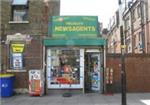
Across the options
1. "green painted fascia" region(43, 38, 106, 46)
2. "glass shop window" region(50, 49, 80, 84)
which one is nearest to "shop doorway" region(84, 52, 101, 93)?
"glass shop window" region(50, 49, 80, 84)

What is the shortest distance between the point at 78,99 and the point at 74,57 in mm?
3415

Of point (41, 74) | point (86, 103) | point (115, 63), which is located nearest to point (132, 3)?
point (115, 63)

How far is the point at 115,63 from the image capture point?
21.1 m

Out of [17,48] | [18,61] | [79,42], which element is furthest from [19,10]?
[79,42]

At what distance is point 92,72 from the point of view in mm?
21359

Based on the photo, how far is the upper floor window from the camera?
21594 millimetres

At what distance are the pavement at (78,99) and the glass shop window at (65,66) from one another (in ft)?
4.20

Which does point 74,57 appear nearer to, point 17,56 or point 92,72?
point 92,72

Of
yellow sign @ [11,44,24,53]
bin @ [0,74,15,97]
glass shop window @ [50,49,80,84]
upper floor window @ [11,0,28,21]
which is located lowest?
bin @ [0,74,15,97]

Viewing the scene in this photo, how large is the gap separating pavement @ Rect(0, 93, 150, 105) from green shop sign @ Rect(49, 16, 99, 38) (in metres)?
3.28

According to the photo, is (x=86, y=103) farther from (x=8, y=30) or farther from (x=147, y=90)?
(x=8, y=30)

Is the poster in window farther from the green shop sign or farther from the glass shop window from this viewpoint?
the green shop sign

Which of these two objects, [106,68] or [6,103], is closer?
[6,103]

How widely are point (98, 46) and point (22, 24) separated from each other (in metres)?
4.33
